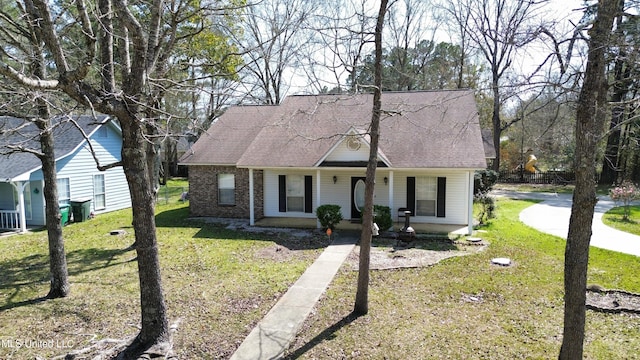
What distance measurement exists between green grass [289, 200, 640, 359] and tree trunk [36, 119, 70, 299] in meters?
5.62

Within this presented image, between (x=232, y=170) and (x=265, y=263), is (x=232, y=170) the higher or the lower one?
the higher one

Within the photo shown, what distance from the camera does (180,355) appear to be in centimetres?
630

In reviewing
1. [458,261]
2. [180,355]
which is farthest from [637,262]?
[180,355]

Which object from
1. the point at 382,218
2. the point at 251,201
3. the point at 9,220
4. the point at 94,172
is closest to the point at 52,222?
the point at 251,201

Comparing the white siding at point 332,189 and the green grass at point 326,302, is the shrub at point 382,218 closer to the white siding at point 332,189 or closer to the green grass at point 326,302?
the white siding at point 332,189

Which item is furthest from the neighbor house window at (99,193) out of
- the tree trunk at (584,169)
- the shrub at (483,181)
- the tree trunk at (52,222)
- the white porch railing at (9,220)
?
the tree trunk at (584,169)

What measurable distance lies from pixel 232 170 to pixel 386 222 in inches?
293

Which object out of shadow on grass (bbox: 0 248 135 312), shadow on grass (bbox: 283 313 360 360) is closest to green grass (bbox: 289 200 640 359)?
shadow on grass (bbox: 283 313 360 360)

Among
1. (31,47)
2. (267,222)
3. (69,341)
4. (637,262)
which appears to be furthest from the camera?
(267,222)

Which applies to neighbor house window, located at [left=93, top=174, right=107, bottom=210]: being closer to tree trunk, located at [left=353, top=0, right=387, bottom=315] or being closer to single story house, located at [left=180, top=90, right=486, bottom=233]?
single story house, located at [left=180, top=90, right=486, bottom=233]

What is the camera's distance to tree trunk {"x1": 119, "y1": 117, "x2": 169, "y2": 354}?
6070 millimetres

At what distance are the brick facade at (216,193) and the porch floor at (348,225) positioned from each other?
111 cm

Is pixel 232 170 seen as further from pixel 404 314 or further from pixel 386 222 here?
pixel 404 314

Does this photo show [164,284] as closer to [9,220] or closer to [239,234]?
[239,234]
